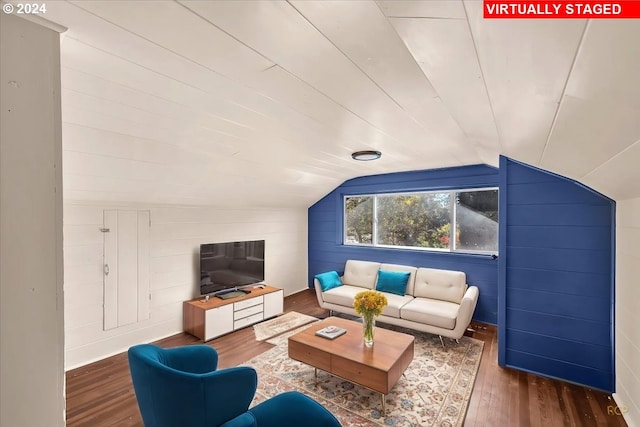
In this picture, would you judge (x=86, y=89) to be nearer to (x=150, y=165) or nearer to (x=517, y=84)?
(x=150, y=165)

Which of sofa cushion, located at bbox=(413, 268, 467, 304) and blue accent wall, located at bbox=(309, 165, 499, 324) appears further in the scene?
blue accent wall, located at bbox=(309, 165, 499, 324)

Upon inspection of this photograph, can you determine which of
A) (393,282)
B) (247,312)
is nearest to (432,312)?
(393,282)

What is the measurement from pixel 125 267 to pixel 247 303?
5.08ft

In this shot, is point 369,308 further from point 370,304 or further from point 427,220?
point 427,220

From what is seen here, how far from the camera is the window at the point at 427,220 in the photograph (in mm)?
4152

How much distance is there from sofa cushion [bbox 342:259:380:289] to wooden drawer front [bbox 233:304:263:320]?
1.48m

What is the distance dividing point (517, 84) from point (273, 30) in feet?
2.87

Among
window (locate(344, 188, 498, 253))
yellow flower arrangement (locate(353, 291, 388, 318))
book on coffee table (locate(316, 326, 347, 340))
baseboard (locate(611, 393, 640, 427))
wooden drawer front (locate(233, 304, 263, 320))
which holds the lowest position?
baseboard (locate(611, 393, 640, 427))

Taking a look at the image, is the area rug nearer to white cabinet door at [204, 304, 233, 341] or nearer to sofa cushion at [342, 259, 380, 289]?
white cabinet door at [204, 304, 233, 341]

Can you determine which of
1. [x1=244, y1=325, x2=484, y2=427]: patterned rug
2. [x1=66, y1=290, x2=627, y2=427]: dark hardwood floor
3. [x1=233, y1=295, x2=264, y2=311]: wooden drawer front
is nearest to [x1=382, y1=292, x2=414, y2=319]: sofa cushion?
[x1=244, y1=325, x2=484, y2=427]: patterned rug

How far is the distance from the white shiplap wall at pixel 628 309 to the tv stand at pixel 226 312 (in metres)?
3.73

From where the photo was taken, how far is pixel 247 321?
13.1 feet

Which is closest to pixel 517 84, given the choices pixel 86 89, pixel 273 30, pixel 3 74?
pixel 273 30

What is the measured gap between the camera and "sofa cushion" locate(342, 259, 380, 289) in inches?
179
